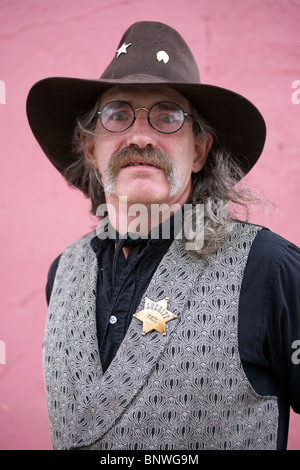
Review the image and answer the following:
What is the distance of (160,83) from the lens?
5.20ft

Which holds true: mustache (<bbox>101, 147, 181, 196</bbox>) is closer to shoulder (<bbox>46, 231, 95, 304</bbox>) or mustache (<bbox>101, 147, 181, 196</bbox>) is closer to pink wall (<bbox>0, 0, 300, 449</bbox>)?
shoulder (<bbox>46, 231, 95, 304</bbox>)

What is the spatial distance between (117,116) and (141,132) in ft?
0.43

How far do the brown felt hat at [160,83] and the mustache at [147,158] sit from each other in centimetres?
24

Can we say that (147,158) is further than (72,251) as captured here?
No

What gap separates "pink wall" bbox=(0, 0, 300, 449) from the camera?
2.37 metres

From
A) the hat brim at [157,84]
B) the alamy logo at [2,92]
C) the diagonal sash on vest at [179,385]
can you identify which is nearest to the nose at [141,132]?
the hat brim at [157,84]

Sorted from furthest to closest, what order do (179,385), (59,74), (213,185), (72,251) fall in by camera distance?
1. (59,74)
2. (72,251)
3. (213,185)
4. (179,385)

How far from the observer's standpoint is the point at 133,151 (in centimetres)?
167

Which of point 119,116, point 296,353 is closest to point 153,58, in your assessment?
point 119,116

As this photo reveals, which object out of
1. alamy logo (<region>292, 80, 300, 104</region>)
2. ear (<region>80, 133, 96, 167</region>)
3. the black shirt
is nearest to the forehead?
ear (<region>80, 133, 96, 167</region>)

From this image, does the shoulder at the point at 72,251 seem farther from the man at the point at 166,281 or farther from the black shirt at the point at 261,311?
the black shirt at the point at 261,311

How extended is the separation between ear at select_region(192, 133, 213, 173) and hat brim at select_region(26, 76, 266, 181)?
0.05m

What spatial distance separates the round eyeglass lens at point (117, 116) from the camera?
170 centimetres
